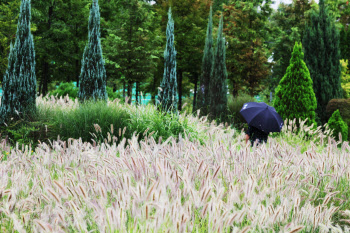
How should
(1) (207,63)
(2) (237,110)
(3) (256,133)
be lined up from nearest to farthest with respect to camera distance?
(3) (256,133), (2) (237,110), (1) (207,63)

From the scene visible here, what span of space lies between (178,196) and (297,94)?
10265 millimetres

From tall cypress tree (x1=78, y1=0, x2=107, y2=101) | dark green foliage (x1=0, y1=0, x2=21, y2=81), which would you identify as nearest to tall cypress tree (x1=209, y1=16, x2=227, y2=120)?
tall cypress tree (x1=78, y1=0, x2=107, y2=101)

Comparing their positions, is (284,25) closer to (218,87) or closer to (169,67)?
(218,87)

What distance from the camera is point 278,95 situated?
12.0m

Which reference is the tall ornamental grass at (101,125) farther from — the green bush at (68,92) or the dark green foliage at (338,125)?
the green bush at (68,92)

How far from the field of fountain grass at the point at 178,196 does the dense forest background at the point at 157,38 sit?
17.8 m

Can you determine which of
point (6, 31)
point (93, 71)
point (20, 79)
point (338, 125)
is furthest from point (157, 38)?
point (20, 79)

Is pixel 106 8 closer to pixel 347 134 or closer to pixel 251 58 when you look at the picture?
pixel 251 58

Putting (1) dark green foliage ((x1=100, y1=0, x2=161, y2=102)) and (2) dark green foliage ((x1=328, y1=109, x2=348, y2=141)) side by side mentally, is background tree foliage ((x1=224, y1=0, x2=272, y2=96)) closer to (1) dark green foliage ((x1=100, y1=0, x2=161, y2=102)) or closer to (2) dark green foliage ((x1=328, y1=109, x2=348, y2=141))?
(1) dark green foliage ((x1=100, y1=0, x2=161, y2=102))

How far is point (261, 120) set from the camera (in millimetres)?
6121

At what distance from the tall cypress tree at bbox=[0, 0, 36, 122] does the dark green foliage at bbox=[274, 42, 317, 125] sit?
26.2 ft

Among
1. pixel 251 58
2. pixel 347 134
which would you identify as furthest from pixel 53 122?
pixel 251 58

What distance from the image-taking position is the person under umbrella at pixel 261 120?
20.1ft

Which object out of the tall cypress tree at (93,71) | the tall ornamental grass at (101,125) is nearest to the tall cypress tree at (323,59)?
the tall cypress tree at (93,71)
